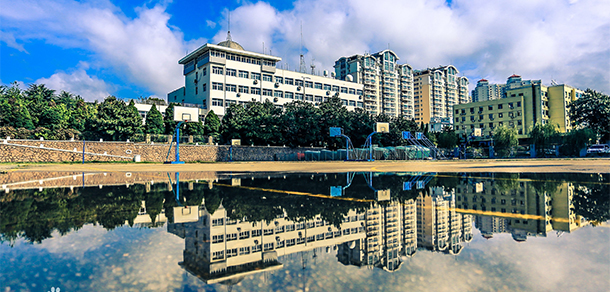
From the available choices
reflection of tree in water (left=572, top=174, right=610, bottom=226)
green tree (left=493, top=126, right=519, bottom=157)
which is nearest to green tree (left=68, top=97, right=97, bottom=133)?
reflection of tree in water (left=572, top=174, right=610, bottom=226)

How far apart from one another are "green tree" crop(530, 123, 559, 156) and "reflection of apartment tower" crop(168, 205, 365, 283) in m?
56.5

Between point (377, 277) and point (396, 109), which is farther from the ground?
point (396, 109)

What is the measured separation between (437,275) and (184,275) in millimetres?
1732

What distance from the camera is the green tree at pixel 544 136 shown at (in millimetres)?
48812

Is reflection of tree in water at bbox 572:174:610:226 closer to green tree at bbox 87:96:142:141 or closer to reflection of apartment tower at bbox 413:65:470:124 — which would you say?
green tree at bbox 87:96:142:141

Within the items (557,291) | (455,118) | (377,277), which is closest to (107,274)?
(377,277)

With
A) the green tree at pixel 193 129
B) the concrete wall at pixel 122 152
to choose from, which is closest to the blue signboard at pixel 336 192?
the concrete wall at pixel 122 152

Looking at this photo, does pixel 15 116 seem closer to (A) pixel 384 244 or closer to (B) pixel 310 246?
(B) pixel 310 246

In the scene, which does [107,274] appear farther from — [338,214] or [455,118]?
[455,118]

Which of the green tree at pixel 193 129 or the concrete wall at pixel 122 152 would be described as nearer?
the concrete wall at pixel 122 152

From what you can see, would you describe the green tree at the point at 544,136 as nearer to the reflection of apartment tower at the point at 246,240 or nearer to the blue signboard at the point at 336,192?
the blue signboard at the point at 336,192

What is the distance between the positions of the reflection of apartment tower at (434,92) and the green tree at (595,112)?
200 ft

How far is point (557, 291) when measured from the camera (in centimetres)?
197

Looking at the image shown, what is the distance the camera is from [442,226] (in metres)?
3.64
